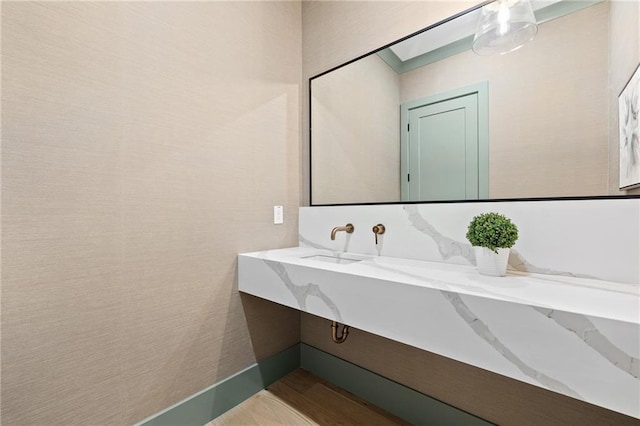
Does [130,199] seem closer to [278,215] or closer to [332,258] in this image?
[278,215]

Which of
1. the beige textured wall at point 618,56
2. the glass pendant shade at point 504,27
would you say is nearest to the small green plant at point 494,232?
the beige textured wall at point 618,56

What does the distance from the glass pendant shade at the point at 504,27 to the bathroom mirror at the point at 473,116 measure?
3 cm

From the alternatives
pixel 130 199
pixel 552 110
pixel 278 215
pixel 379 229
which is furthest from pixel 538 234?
pixel 130 199

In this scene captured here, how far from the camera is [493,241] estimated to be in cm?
104

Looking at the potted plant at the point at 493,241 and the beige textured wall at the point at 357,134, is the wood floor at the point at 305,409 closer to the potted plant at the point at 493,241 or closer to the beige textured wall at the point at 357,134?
the potted plant at the point at 493,241

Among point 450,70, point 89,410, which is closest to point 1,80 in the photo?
point 89,410

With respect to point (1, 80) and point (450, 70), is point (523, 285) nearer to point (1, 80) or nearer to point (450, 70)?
point (450, 70)

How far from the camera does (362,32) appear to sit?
5.68 feet

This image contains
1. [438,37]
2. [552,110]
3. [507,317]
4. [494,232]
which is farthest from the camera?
[438,37]

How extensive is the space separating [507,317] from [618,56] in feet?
3.40

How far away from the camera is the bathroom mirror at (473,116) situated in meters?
1.08

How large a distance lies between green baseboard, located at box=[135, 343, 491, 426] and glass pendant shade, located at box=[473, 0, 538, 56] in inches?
65.3

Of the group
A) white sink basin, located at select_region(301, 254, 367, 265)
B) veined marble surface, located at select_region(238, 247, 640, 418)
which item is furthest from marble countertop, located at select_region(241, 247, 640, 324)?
white sink basin, located at select_region(301, 254, 367, 265)

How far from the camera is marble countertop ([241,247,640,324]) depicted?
741 mm
